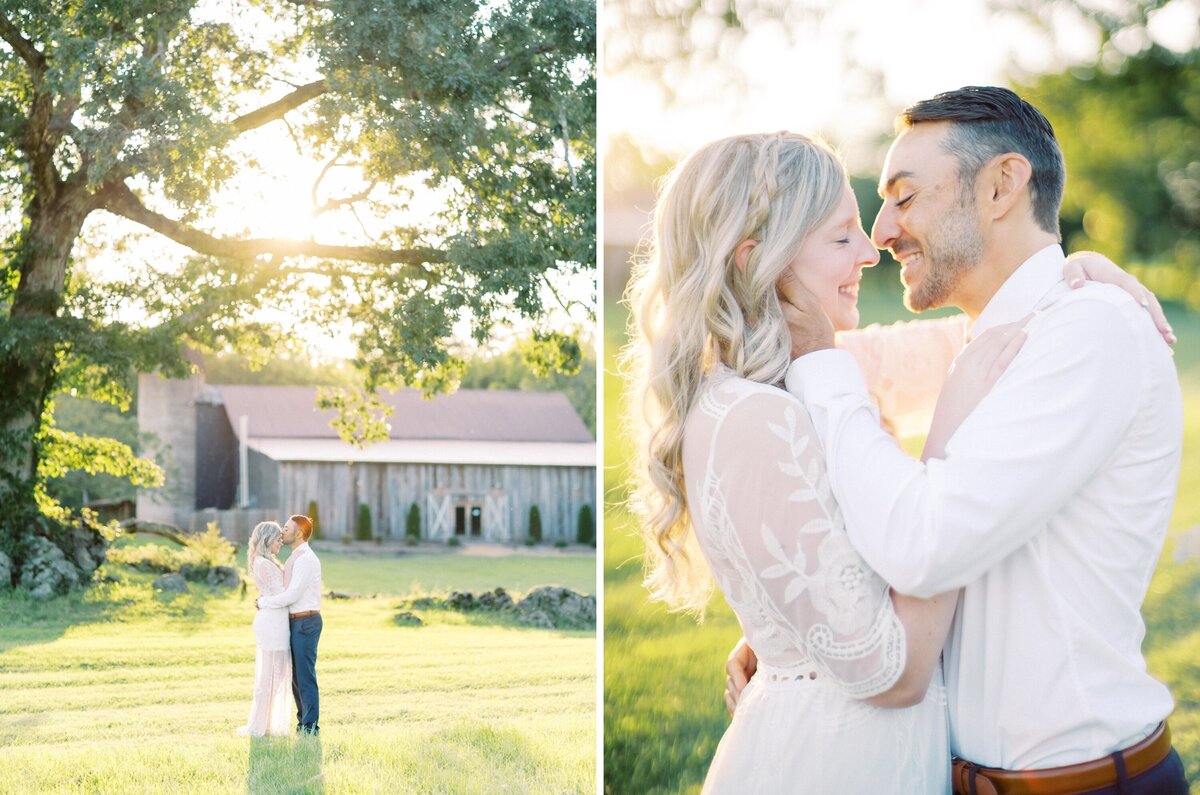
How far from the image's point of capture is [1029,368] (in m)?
1.27

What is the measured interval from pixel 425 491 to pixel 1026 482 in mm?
2440

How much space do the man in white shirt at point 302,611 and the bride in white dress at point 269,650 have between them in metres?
0.02

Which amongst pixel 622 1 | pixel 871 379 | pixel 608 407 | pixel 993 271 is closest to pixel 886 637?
pixel 993 271

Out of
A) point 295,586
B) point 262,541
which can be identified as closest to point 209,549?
point 262,541

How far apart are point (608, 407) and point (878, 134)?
1.28 metres

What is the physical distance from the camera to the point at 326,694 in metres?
3.08

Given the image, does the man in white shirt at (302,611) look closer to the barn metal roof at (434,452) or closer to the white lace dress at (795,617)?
the barn metal roof at (434,452)

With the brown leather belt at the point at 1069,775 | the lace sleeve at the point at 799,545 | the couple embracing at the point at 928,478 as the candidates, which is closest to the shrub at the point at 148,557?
the couple embracing at the point at 928,478

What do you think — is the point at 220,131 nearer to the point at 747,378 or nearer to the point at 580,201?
the point at 580,201

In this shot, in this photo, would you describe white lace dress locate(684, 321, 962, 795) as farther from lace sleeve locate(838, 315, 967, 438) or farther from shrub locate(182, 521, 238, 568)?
shrub locate(182, 521, 238, 568)

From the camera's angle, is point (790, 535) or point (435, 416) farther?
point (435, 416)

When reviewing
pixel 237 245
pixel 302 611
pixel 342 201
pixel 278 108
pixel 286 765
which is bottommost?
pixel 286 765

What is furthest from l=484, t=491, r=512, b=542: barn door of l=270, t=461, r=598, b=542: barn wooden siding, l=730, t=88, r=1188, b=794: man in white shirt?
l=730, t=88, r=1188, b=794: man in white shirt

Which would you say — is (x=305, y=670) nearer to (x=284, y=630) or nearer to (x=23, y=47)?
(x=284, y=630)
